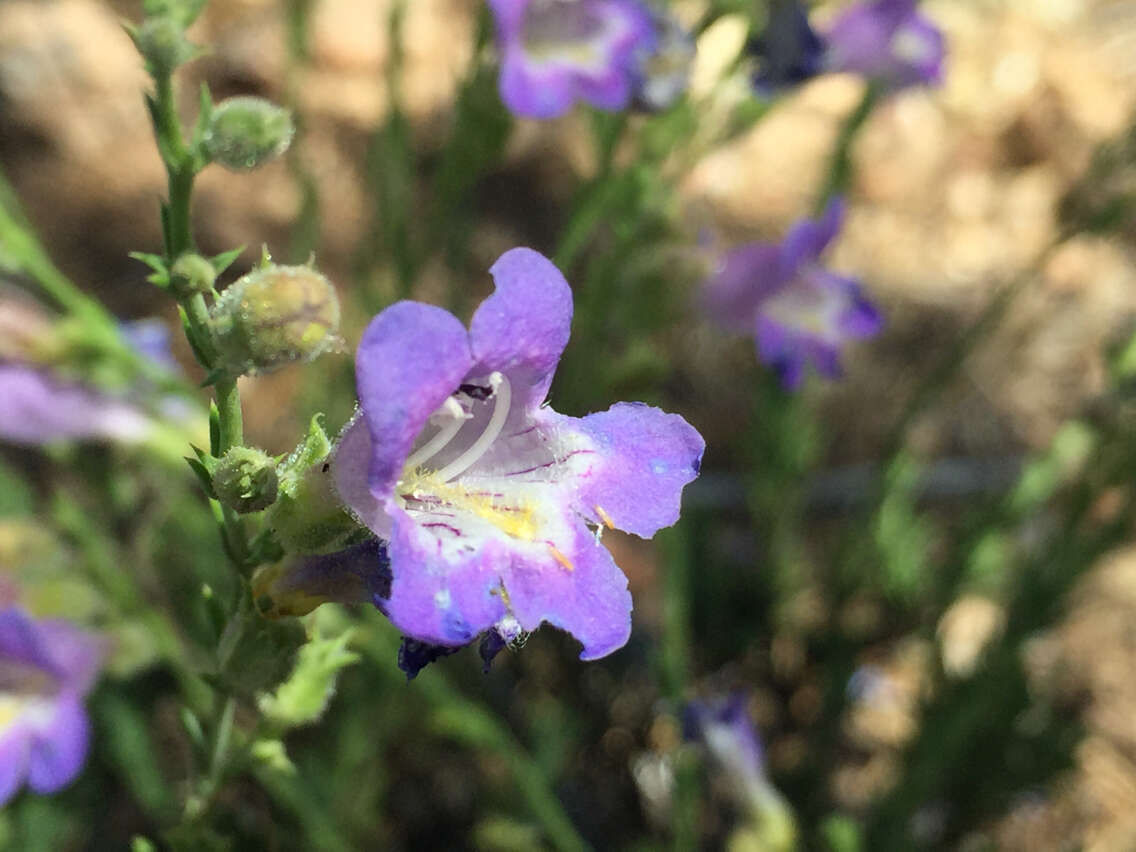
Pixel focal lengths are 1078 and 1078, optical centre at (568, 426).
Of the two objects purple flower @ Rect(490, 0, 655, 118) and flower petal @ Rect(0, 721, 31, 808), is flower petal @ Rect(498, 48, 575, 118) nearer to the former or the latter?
purple flower @ Rect(490, 0, 655, 118)

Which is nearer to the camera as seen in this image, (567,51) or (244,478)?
(244,478)

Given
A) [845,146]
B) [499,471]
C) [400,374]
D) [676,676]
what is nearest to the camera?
[400,374]

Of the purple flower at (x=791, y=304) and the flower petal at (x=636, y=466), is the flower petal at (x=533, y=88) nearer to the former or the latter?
the purple flower at (x=791, y=304)

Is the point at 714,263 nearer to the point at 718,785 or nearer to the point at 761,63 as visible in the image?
the point at 761,63

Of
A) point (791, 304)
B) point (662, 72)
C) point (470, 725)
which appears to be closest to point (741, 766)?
point (470, 725)

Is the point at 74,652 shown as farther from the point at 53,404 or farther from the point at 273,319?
the point at 273,319

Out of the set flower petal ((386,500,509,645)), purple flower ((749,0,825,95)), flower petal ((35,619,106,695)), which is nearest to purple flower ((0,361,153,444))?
flower petal ((35,619,106,695))
